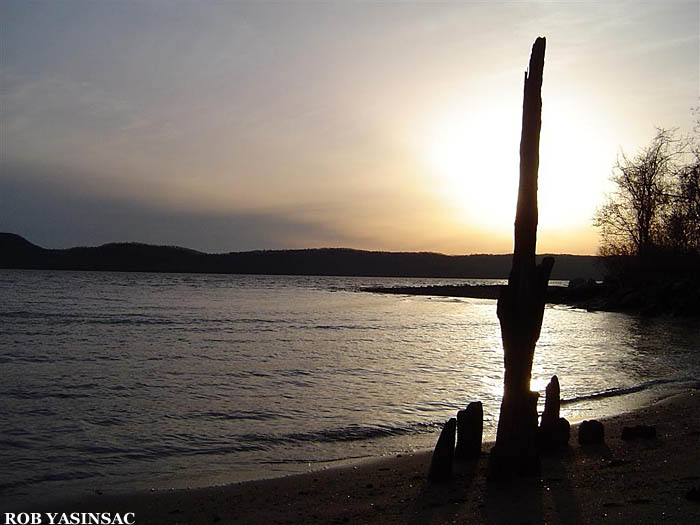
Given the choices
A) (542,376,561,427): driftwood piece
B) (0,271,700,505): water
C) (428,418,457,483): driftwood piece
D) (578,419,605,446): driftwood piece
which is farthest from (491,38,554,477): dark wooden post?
(0,271,700,505): water

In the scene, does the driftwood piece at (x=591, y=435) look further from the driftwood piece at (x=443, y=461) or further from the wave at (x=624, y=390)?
the wave at (x=624, y=390)

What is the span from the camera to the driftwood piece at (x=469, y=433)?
8555 mm

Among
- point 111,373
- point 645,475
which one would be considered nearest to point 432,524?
point 645,475

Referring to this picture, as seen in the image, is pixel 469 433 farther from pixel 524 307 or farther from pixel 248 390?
pixel 248 390

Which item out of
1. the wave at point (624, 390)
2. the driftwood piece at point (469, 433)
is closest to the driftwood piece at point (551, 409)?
the driftwood piece at point (469, 433)

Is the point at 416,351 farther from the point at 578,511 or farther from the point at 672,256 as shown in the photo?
the point at 672,256

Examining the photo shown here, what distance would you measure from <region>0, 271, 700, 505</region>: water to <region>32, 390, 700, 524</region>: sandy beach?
3.39ft

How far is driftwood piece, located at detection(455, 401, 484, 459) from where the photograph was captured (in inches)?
337

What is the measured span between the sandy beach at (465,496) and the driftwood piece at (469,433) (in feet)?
0.62

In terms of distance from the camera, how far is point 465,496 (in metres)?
7.04

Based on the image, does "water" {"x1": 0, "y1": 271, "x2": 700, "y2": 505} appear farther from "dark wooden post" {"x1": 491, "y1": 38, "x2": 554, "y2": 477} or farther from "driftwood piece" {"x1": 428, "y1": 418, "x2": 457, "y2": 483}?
"dark wooden post" {"x1": 491, "y1": 38, "x2": 554, "y2": 477}

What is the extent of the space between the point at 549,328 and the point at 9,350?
27.7 meters

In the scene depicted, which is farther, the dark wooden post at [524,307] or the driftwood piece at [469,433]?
the driftwood piece at [469,433]

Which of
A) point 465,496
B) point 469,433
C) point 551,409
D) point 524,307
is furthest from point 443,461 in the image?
point 551,409
